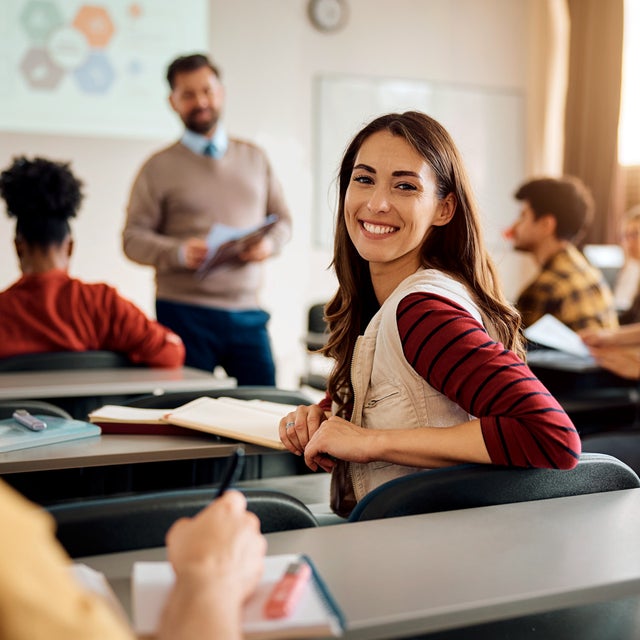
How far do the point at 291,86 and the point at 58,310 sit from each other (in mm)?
3725

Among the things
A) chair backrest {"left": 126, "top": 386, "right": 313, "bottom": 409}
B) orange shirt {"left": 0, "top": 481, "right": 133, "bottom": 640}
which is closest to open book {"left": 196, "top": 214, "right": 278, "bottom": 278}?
chair backrest {"left": 126, "top": 386, "right": 313, "bottom": 409}

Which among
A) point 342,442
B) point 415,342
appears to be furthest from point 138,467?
point 415,342

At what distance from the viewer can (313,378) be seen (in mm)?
4508

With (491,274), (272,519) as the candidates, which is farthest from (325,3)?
(272,519)

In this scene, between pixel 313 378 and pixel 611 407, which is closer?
pixel 611 407

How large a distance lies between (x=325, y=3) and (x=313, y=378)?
319 centimetres

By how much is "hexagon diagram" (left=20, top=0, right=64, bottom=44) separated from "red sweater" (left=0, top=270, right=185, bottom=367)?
293 centimetres

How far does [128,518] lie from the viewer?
1.07m

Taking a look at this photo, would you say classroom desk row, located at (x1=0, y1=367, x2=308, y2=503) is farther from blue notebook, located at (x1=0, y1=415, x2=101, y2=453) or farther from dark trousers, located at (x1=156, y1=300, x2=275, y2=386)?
dark trousers, located at (x1=156, y1=300, x2=275, y2=386)

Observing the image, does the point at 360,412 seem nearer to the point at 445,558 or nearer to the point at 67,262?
the point at 445,558

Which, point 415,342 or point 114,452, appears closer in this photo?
point 415,342

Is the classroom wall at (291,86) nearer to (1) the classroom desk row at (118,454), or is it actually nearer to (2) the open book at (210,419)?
(1) the classroom desk row at (118,454)

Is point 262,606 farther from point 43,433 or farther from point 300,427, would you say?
point 43,433

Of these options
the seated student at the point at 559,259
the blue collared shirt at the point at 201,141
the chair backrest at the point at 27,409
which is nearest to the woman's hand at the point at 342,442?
the chair backrest at the point at 27,409
